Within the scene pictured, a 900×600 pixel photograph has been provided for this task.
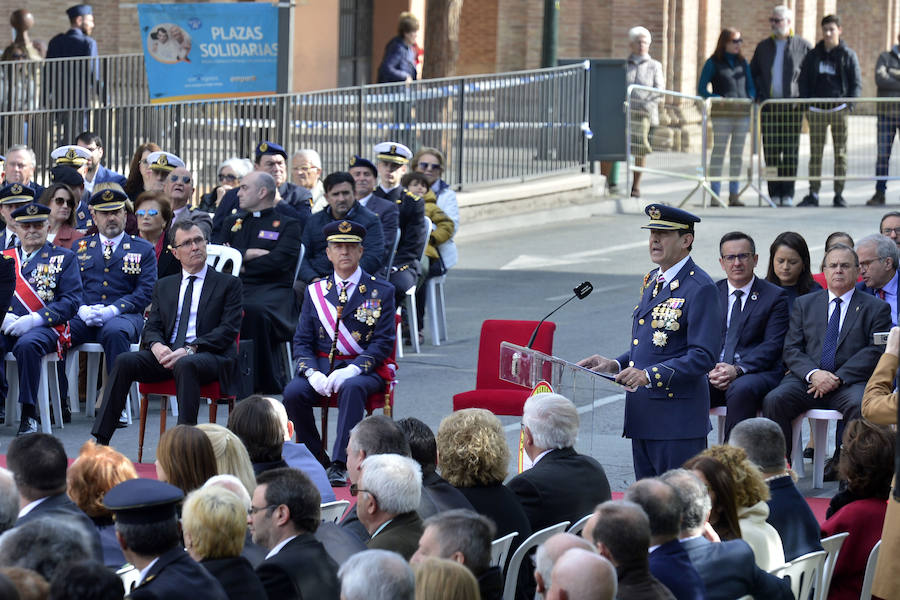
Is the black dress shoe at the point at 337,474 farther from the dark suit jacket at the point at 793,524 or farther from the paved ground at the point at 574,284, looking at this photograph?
the dark suit jacket at the point at 793,524

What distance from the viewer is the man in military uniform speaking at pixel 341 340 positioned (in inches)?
381

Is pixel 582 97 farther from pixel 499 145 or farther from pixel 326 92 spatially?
pixel 326 92

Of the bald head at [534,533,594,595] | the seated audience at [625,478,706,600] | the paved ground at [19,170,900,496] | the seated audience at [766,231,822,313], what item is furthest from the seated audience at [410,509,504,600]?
the seated audience at [766,231,822,313]

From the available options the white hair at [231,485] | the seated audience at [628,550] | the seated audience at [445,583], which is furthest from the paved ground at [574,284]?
the seated audience at [445,583]

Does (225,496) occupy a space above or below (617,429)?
above

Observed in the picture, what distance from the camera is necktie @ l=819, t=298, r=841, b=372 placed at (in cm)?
935

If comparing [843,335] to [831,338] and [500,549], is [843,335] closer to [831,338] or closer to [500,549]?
[831,338]

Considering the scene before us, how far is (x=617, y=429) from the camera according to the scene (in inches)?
431

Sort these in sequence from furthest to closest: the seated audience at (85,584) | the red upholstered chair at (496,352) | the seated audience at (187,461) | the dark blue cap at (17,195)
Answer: the dark blue cap at (17,195) < the red upholstered chair at (496,352) < the seated audience at (187,461) < the seated audience at (85,584)

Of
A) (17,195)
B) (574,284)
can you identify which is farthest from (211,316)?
(574,284)

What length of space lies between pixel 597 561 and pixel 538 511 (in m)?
2.20

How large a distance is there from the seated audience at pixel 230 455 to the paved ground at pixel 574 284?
2023 millimetres

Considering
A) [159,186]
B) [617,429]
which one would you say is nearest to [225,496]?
[617,429]

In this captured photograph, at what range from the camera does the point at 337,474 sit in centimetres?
952
